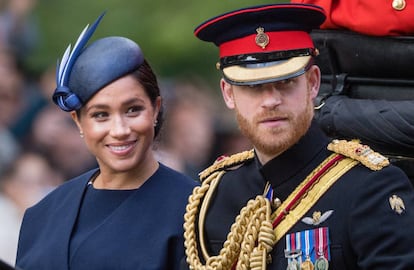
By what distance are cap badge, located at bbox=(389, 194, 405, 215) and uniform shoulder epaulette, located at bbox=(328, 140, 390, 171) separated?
0.42 ft

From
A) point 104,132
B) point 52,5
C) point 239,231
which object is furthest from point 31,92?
point 239,231

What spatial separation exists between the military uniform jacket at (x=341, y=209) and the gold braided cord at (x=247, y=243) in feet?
0.15

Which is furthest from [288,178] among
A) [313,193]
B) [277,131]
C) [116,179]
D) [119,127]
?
[116,179]

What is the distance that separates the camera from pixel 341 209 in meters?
4.80

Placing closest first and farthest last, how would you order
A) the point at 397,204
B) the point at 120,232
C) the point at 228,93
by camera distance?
the point at 397,204 → the point at 228,93 → the point at 120,232

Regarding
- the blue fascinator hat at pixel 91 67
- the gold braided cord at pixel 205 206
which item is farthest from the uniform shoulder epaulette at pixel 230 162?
the blue fascinator hat at pixel 91 67

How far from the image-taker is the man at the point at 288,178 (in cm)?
474

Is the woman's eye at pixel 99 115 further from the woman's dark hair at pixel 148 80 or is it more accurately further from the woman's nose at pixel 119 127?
the woman's dark hair at pixel 148 80

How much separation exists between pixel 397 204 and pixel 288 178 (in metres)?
0.47

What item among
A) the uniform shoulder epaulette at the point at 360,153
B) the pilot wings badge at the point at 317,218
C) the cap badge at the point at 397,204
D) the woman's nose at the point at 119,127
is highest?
the woman's nose at the point at 119,127

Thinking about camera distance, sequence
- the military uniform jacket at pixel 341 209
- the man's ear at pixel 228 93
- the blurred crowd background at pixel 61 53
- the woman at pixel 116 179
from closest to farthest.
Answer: the military uniform jacket at pixel 341 209
the man's ear at pixel 228 93
the woman at pixel 116 179
the blurred crowd background at pixel 61 53

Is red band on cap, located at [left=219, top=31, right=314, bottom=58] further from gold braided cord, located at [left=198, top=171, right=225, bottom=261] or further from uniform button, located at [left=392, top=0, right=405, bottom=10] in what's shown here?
gold braided cord, located at [left=198, top=171, right=225, bottom=261]

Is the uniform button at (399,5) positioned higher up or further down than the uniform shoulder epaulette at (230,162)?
higher up

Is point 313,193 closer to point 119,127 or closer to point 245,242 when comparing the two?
point 245,242
